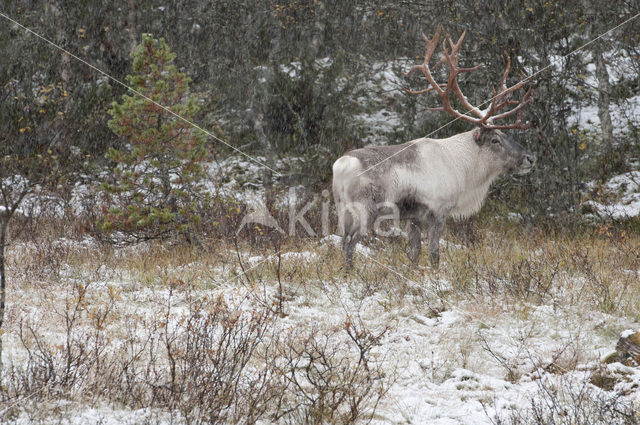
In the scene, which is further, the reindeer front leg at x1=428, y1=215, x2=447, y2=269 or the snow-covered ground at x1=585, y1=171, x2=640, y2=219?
the snow-covered ground at x1=585, y1=171, x2=640, y2=219

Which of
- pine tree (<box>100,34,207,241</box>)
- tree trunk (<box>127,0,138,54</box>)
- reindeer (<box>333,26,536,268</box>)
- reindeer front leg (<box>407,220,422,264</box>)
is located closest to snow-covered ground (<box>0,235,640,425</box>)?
reindeer (<box>333,26,536,268</box>)

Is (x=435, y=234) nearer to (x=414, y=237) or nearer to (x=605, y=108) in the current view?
(x=414, y=237)

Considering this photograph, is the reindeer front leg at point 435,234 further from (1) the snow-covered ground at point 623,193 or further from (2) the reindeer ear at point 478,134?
(1) the snow-covered ground at point 623,193

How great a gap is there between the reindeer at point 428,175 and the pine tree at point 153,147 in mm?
2082

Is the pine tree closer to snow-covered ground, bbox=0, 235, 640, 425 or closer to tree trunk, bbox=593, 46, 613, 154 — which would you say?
snow-covered ground, bbox=0, 235, 640, 425

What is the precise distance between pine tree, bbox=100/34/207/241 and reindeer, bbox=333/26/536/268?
2.08 m

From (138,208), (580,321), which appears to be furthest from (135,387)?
(138,208)

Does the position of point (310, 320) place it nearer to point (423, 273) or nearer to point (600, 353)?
point (423, 273)

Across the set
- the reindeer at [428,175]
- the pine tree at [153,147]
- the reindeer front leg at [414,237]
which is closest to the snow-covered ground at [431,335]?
the reindeer at [428,175]

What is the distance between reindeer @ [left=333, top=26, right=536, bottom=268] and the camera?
5.71 meters

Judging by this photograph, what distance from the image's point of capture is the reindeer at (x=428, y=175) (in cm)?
571

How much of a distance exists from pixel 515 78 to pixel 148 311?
247 inches

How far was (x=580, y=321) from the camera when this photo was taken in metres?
4.08

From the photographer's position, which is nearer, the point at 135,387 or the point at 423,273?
the point at 135,387
